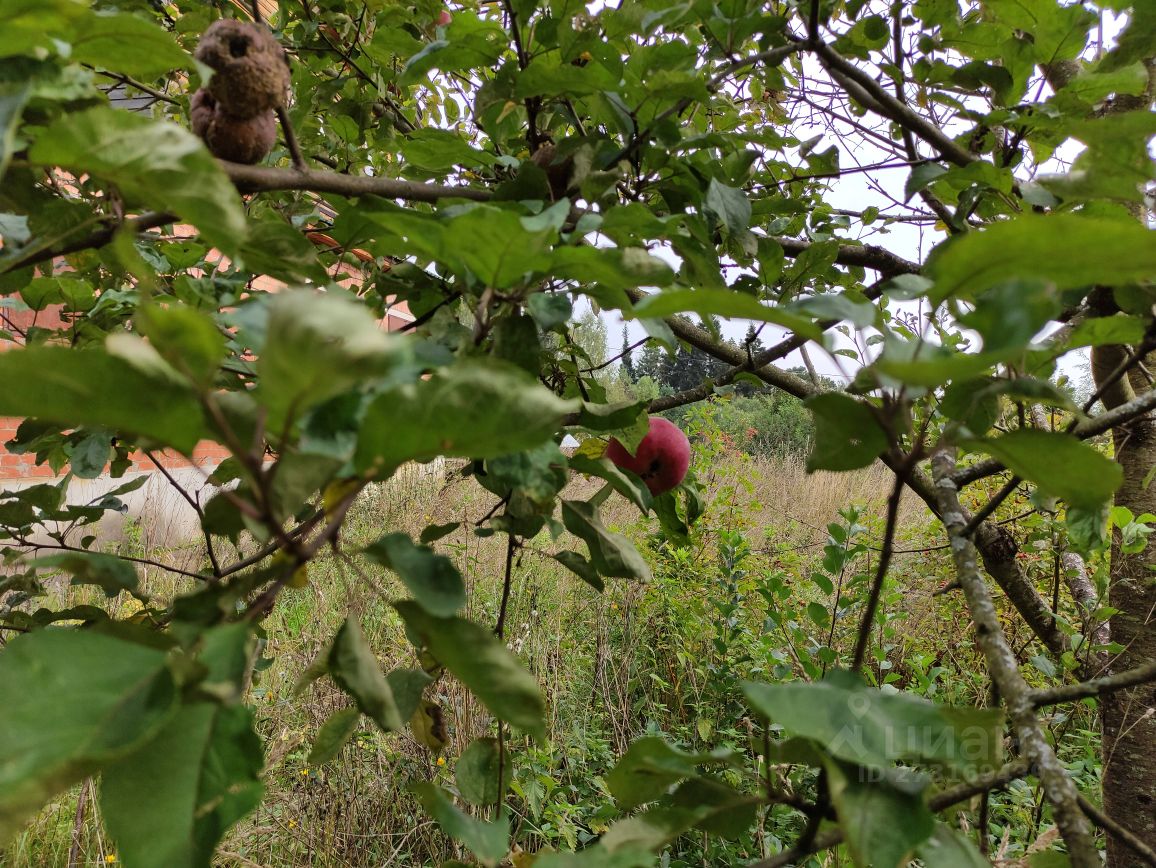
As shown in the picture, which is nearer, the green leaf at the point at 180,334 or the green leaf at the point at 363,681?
the green leaf at the point at 180,334

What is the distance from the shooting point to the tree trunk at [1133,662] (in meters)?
0.87

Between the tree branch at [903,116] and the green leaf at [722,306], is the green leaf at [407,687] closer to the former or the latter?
the green leaf at [722,306]

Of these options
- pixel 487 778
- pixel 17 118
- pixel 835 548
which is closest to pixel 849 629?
pixel 835 548

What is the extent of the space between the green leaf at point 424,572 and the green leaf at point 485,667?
15mm

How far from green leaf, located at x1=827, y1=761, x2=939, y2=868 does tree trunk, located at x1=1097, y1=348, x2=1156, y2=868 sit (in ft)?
2.52

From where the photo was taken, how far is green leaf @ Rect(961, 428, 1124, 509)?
0.99 feet

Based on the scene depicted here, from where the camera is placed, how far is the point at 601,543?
526 mm

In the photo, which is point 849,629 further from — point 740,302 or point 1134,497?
point 740,302

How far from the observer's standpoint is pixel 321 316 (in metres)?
0.20

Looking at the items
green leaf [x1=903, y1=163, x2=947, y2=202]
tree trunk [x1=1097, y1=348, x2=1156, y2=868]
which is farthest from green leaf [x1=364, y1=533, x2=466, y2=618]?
tree trunk [x1=1097, y1=348, x2=1156, y2=868]

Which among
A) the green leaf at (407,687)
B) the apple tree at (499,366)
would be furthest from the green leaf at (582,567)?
the green leaf at (407,687)

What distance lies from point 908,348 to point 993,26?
626 millimetres

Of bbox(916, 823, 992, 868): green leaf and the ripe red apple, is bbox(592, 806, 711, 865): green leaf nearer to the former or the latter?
bbox(916, 823, 992, 868): green leaf

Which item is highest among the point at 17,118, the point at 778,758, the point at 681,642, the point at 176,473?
the point at 17,118
